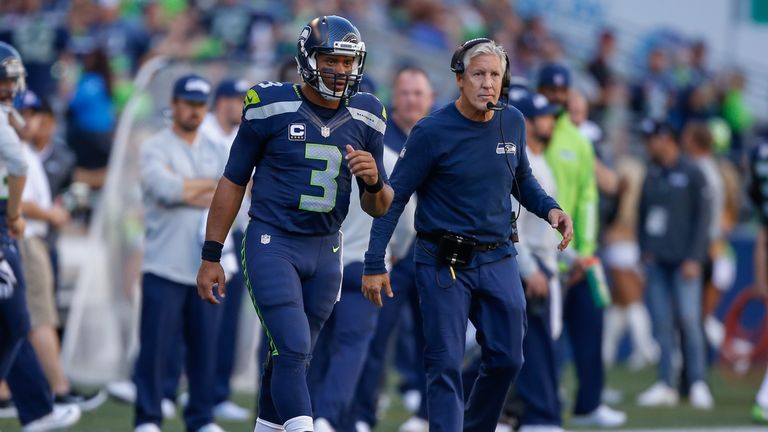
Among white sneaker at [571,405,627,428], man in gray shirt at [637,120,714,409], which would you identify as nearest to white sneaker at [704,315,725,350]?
man in gray shirt at [637,120,714,409]

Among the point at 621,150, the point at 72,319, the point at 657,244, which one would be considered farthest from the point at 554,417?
the point at 621,150

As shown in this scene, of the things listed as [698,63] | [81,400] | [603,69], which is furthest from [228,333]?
[698,63]

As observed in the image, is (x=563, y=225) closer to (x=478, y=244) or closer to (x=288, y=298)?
(x=478, y=244)

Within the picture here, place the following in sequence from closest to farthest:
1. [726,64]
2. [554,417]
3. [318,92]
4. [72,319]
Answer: [318,92], [554,417], [72,319], [726,64]

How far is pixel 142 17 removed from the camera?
59.4ft

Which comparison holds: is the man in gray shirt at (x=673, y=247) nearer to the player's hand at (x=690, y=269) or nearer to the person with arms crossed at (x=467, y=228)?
the player's hand at (x=690, y=269)

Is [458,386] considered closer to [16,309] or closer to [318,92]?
[318,92]

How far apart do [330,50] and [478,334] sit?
164 centimetres

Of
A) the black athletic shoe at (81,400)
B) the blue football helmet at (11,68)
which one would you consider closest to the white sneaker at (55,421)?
the black athletic shoe at (81,400)

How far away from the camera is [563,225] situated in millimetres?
7340

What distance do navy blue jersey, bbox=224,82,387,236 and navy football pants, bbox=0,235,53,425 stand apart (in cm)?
178

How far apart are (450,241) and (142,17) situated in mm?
→ 11372

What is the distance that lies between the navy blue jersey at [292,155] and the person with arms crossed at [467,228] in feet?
1.29

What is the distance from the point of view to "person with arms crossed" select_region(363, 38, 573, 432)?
→ 7.43 meters
